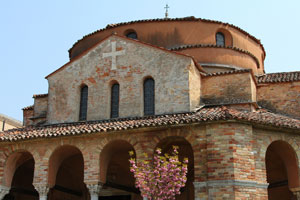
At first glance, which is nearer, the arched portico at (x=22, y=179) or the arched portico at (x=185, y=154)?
the arched portico at (x=185, y=154)

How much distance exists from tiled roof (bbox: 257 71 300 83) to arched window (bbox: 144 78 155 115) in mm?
4833

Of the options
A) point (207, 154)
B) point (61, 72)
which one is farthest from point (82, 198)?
point (207, 154)

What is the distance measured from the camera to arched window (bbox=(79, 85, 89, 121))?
Answer: 17.3 meters

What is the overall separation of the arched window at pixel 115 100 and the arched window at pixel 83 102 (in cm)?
118

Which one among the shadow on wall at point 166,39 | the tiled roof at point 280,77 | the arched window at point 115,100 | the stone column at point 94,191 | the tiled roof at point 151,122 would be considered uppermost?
the shadow on wall at point 166,39

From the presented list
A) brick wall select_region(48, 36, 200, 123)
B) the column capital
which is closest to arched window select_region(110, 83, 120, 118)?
brick wall select_region(48, 36, 200, 123)

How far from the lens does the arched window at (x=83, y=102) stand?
17312mm

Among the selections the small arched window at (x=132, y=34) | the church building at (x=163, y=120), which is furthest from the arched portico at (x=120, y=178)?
the small arched window at (x=132, y=34)

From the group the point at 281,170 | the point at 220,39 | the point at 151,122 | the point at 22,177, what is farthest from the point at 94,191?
the point at 220,39

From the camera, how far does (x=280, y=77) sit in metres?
18.0

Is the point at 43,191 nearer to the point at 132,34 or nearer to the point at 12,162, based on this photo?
the point at 12,162

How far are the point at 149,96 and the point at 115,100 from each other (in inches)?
58.2

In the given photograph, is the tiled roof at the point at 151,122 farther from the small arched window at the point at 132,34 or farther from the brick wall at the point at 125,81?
the small arched window at the point at 132,34

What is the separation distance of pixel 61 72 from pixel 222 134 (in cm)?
808
